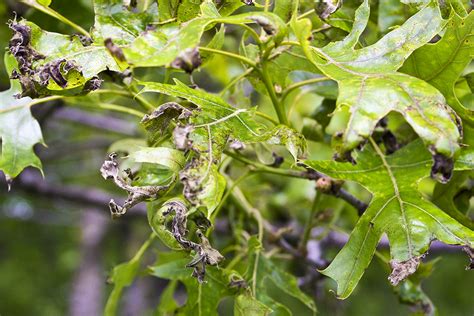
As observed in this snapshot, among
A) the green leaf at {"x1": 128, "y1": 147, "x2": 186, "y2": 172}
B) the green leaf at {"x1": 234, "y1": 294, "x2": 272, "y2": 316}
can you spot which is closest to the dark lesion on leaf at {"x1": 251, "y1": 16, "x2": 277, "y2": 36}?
the green leaf at {"x1": 128, "y1": 147, "x2": 186, "y2": 172}

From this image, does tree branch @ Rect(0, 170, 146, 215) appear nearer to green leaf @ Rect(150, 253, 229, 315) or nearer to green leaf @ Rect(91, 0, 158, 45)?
green leaf @ Rect(150, 253, 229, 315)

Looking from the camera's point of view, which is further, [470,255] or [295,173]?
[295,173]

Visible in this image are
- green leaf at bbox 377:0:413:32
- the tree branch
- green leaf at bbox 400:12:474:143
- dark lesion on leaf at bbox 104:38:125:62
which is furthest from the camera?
the tree branch

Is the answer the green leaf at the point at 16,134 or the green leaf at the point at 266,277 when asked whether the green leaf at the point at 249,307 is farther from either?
the green leaf at the point at 16,134

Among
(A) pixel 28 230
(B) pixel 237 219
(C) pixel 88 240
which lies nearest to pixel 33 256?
(A) pixel 28 230

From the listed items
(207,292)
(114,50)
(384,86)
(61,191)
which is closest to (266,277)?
(207,292)

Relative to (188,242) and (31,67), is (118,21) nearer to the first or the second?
(31,67)

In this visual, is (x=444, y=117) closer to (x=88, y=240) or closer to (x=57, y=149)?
(x=57, y=149)
